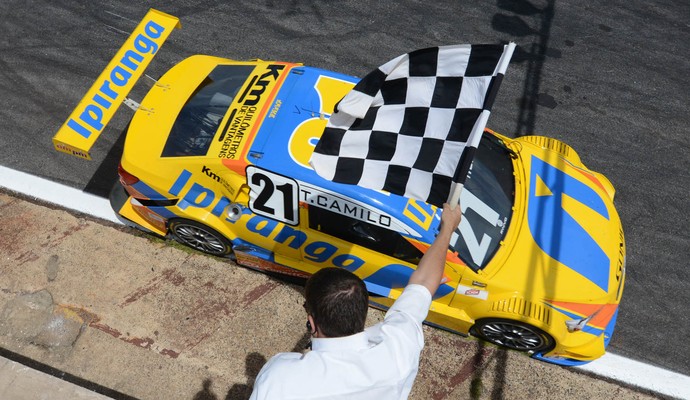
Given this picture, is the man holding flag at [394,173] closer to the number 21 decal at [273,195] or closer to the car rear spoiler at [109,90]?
the number 21 decal at [273,195]

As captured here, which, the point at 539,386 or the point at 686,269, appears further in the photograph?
the point at 686,269

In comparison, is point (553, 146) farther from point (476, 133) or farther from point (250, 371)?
point (250, 371)

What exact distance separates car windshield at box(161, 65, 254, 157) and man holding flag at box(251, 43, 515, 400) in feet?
5.25

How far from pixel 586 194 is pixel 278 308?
313cm

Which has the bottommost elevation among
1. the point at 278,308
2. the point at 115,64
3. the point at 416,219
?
the point at 278,308

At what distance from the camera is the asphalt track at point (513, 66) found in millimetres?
6016

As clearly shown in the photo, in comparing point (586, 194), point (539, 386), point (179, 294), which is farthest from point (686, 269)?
point (179, 294)

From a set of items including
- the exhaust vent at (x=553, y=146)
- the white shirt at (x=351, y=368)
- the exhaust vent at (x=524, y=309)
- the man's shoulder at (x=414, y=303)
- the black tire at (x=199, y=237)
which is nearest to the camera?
the white shirt at (x=351, y=368)

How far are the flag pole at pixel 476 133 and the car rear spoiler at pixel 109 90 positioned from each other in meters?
3.08

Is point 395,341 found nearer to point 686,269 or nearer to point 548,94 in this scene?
point 686,269

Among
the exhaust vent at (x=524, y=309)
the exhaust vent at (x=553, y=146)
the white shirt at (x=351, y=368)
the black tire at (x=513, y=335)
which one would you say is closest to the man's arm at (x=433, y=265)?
the white shirt at (x=351, y=368)

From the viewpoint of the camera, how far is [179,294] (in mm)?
5223

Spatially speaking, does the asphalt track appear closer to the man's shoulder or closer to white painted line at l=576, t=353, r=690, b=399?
white painted line at l=576, t=353, r=690, b=399

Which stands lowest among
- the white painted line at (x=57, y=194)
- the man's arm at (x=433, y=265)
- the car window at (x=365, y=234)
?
the white painted line at (x=57, y=194)
